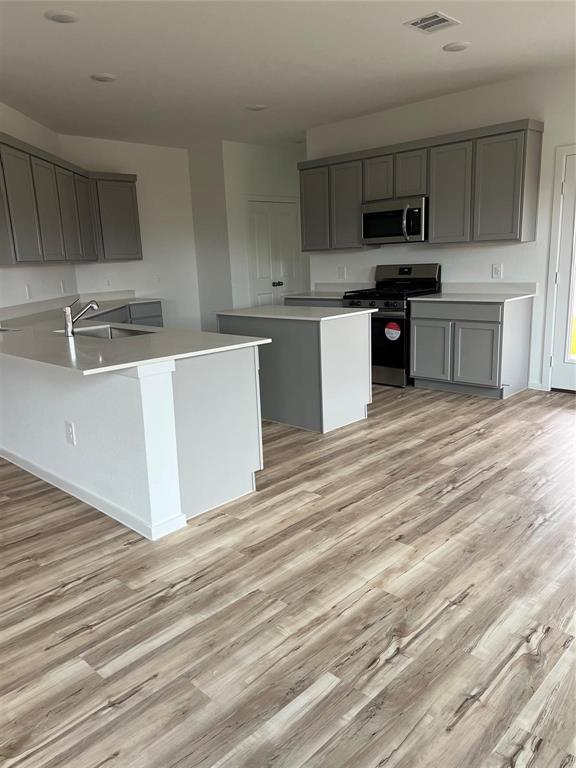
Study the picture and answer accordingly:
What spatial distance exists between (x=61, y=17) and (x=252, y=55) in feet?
4.23

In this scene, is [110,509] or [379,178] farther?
[379,178]

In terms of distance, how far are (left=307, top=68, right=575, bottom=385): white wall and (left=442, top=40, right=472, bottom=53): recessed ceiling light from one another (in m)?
1.07

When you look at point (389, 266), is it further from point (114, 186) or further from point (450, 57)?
point (114, 186)

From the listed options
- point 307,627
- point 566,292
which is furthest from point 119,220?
point 307,627

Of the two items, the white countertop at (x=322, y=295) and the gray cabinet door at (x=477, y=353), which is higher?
the white countertop at (x=322, y=295)

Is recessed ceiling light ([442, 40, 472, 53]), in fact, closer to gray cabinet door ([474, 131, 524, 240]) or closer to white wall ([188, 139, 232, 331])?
gray cabinet door ([474, 131, 524, 240])

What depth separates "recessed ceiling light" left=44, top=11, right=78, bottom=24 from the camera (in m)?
3.11

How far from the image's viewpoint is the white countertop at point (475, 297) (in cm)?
460

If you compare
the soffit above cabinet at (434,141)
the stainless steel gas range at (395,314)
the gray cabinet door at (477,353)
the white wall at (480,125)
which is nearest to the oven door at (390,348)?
the stainless steel gas range at (395,314)

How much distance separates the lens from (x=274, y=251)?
7699 millimetres

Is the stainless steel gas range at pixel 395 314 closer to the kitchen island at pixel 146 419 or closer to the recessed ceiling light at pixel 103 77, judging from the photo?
the kitchen island at pixel 146 419

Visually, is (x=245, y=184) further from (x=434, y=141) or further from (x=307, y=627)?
(x=307, y=627)

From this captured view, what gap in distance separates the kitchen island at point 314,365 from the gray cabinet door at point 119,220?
2.70m


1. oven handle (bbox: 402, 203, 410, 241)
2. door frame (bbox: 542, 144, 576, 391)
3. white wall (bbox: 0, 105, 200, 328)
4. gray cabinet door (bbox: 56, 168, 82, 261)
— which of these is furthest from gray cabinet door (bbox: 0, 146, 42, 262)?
door frame (bbox: 542, 144, 576, 391)
